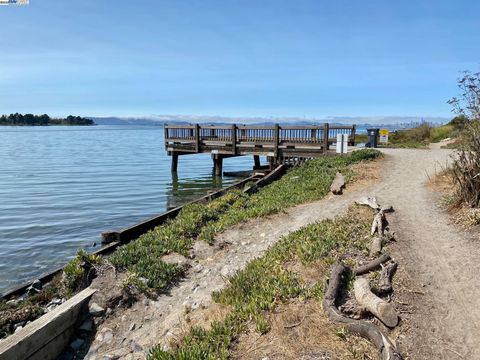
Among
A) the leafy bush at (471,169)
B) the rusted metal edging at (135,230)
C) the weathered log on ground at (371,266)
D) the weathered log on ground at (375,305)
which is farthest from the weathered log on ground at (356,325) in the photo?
the rusted metal edging at (135,230)

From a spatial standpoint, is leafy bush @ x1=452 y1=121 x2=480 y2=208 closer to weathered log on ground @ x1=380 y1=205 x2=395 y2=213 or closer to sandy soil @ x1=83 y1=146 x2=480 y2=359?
sandy soil @ x1=83 y1=146 x2=480 y2=359

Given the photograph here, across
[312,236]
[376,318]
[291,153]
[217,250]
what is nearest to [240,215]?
[217,250]

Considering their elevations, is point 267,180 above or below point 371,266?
below

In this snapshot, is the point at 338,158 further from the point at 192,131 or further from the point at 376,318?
the point at 376,318

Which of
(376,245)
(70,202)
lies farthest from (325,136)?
(376,245)

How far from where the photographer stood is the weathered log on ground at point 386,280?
20.2 feet

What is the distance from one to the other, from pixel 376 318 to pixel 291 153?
62.8 ft

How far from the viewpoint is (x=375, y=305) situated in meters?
5.50

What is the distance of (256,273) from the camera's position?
735 cm

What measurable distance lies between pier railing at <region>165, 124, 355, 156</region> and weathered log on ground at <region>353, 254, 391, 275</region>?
52.6 ft

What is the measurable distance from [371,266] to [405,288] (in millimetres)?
774

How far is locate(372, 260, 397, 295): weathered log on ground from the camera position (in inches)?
243

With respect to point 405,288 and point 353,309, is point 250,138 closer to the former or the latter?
point 405,288

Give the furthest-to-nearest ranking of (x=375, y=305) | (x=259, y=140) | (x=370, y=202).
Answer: (x=259, y=140)
(x=370, y=202)
(x=375, y=305)
